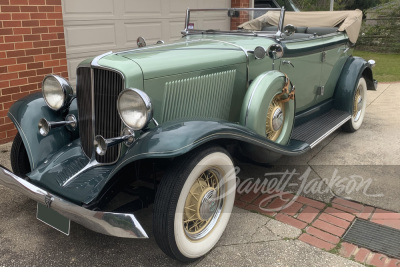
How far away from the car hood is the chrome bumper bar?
88 cm

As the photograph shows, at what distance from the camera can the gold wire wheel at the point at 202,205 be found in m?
2.34

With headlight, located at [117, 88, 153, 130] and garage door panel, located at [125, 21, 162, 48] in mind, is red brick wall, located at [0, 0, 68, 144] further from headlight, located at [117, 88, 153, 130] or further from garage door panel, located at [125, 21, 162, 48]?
headlight, located at [117, 88, 153, 130]

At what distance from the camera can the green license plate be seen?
227 cm

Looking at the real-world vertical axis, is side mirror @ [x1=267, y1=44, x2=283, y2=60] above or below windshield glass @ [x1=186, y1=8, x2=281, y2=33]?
below

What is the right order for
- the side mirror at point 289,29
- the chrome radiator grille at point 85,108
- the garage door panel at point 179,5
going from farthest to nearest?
the garage door panel at point 179,5 < the side mirror at point 289,29 < the chrome radiator grille at point 85,108

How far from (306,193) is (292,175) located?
1.10 feet

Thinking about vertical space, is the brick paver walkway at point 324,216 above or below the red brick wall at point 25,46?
below

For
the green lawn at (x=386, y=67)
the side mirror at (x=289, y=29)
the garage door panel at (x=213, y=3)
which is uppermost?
the garage door panel at (x=213, y=3)

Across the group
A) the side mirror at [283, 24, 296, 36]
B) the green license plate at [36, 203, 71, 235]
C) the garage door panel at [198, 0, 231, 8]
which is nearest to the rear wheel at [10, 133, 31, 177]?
the green license plate at [36, 203, 71, 235]

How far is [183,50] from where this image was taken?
2.94 metres

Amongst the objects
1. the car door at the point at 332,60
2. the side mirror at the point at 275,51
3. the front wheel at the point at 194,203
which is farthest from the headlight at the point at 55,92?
the car door at the point at 332,60

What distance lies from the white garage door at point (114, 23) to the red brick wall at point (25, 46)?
1.51 feet

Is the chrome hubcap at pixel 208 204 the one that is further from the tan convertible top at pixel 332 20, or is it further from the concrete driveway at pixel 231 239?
the tan convertible top at pixel 332 20

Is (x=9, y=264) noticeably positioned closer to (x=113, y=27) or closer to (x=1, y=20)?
(x=1, y=20)
